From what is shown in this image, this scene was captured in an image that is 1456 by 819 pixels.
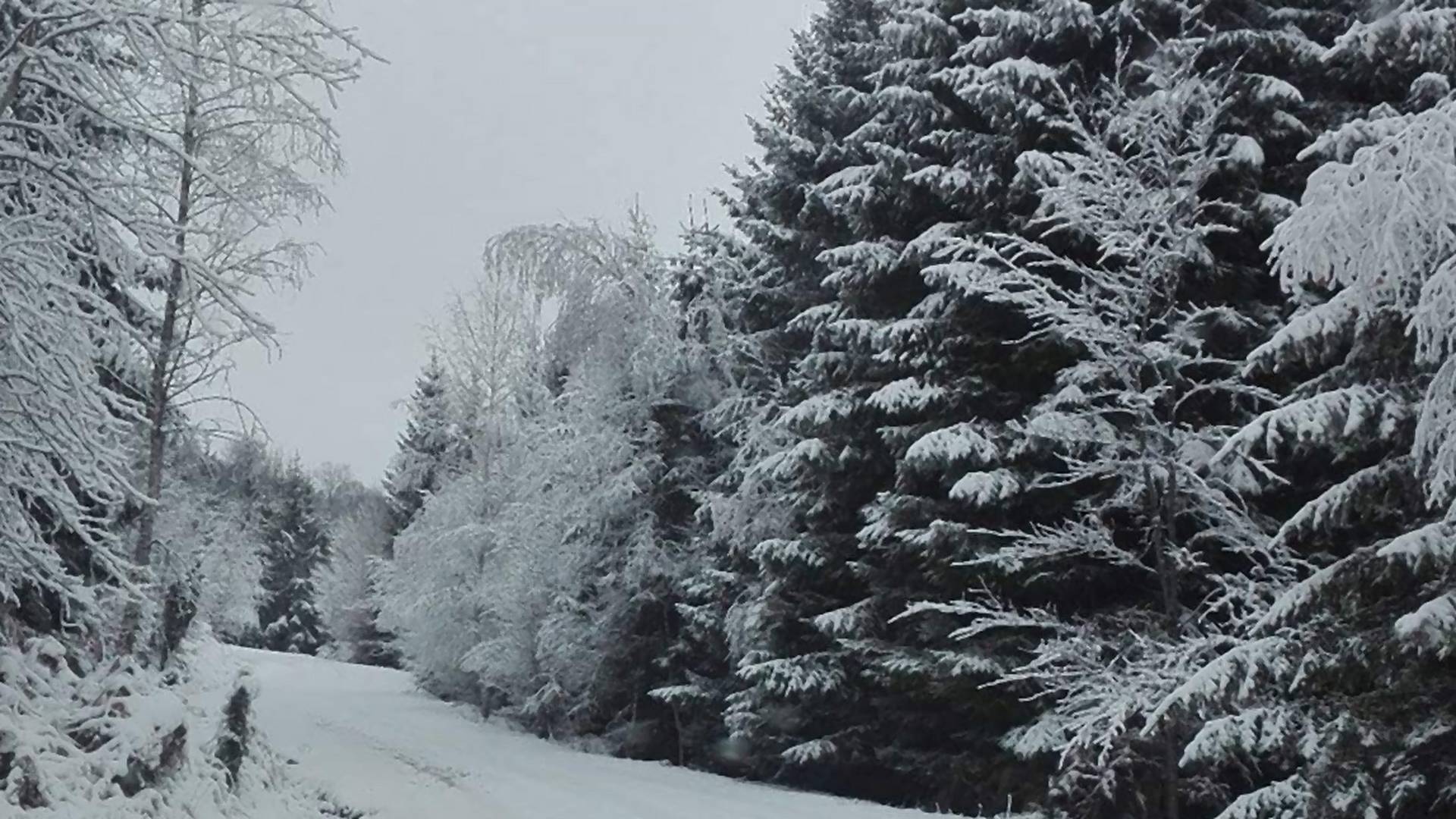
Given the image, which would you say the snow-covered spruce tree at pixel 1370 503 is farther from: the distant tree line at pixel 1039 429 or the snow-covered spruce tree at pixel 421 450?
the snow-covered spruce tree at pixel 421 450

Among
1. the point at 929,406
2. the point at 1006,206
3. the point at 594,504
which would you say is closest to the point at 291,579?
the point at 594,504

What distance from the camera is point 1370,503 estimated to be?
722 cm

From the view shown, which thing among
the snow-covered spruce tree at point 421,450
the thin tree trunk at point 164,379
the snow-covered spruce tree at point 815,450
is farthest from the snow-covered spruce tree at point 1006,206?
the snow-covered spruce tree at point 421,450

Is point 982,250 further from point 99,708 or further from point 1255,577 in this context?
point 99,708

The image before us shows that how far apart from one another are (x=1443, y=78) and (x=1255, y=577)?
183 inches

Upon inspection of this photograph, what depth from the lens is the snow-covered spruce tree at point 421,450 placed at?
3675 cm

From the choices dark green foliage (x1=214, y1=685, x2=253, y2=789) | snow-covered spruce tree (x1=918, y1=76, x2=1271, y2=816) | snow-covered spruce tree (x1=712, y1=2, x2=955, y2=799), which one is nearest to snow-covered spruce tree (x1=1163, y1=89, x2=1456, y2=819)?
snow-covered spruce tree (x1=918, y1=76, x2=1271, y2=816)

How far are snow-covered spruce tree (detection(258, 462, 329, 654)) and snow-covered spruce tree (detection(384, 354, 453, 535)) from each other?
22501mm

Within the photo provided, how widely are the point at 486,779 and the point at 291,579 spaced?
5731cm

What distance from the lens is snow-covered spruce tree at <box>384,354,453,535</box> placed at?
36750 mm

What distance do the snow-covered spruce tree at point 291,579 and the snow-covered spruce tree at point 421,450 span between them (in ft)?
73.8

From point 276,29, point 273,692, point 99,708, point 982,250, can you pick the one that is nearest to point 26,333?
point 276,29

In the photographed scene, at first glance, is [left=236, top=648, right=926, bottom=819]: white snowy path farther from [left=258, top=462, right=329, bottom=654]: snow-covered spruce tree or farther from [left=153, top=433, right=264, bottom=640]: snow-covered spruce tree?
[left=258, top=462, right=329, bottom=654]: snow-covered spruce tree

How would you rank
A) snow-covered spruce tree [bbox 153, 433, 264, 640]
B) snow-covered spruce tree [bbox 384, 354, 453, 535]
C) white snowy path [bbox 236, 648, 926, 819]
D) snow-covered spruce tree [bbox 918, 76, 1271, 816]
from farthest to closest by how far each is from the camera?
snow-covered spruce tree [bbox 384, 354, 453, 535], snow-covered spruce tree [bbox 153, 433, 264, 640], white snowy path [bbox 236, 648, 926, 819], snow-covered spruce tree [bbox 918, 76, 1271, 816]
